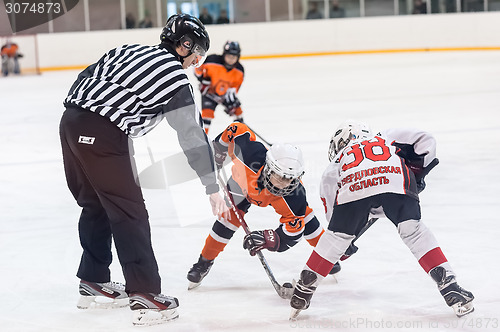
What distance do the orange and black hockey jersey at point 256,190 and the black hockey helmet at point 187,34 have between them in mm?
500

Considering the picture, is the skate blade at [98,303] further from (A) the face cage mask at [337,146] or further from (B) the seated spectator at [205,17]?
(B) the seated spectator at [205,17]

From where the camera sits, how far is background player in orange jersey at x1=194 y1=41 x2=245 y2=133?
6918mm

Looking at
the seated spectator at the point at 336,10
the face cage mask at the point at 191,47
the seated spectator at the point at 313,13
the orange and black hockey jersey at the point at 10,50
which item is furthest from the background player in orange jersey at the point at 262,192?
the seated spectator at the point at 336,10

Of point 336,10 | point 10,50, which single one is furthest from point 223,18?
point 10,50

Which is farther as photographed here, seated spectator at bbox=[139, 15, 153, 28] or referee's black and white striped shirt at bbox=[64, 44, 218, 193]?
seated spectator at bbox=[139, 15, 153, 28]

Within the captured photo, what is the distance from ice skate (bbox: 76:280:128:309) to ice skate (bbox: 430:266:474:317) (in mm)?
1172

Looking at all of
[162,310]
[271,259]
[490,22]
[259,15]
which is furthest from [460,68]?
[162,310]

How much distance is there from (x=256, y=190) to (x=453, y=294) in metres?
0.84

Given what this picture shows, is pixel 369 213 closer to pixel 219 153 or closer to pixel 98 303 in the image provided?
pixel 219 153

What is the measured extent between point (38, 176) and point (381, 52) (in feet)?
36.6

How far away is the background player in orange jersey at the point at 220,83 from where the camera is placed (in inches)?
272

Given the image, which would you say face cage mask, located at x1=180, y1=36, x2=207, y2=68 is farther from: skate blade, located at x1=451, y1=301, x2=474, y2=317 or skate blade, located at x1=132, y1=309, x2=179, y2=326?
skate blade, located at x1=451, y1=301, x2=474, y2=317

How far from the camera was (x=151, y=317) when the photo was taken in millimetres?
2711

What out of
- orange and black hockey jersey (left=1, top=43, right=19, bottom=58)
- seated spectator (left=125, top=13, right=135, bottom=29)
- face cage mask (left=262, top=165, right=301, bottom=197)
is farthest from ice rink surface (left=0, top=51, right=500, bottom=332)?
seated spectator (left=125, top=13, right=135, bottom=29)
